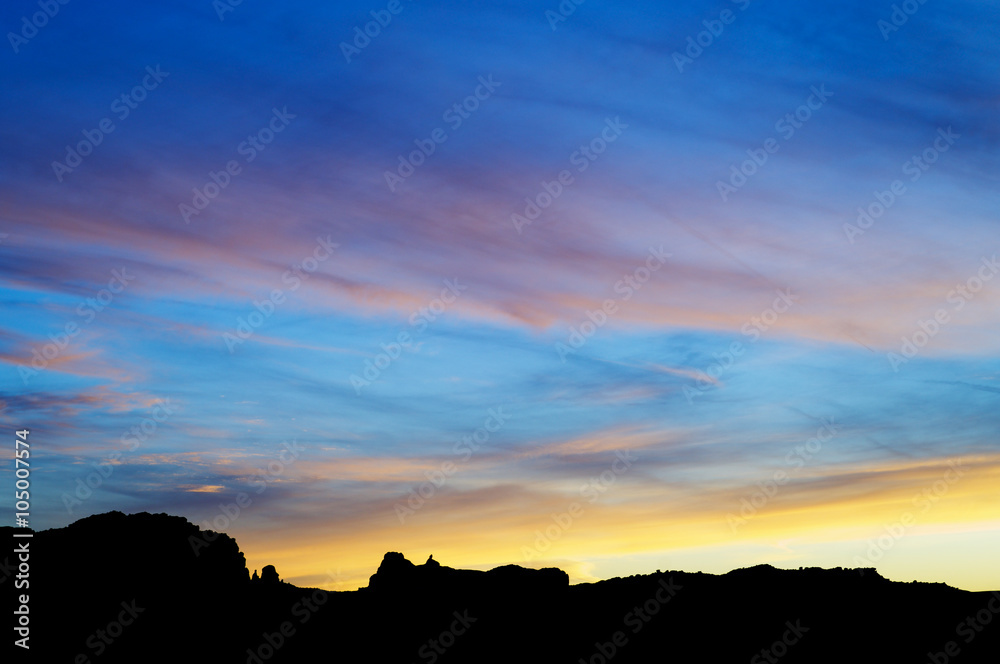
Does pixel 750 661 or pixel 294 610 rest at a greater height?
pixel 294 610

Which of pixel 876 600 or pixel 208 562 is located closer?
pixel 876 600

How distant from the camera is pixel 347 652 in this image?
3888 inches

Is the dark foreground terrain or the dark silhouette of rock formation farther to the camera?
the dark silhouette of rock formation

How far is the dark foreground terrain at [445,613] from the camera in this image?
9138cm

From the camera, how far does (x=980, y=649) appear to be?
8612 centimetres

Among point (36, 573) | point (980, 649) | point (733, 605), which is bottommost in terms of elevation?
point (980, 649)

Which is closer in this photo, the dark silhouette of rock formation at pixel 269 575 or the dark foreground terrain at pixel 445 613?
the dark foreground terrain at pixel 445 613

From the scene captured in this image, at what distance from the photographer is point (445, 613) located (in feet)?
357

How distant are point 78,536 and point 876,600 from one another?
100 m

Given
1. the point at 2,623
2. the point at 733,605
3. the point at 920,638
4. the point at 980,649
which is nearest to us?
the point at 2,623

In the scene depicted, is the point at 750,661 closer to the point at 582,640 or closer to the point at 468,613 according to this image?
the point at 582,640

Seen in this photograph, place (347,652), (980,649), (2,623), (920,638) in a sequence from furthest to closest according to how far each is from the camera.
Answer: (347,652), (920,638), (980,649), (2,623)

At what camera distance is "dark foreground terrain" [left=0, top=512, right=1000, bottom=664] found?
91375mm

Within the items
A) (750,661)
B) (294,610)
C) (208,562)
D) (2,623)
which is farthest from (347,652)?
(750,661)
